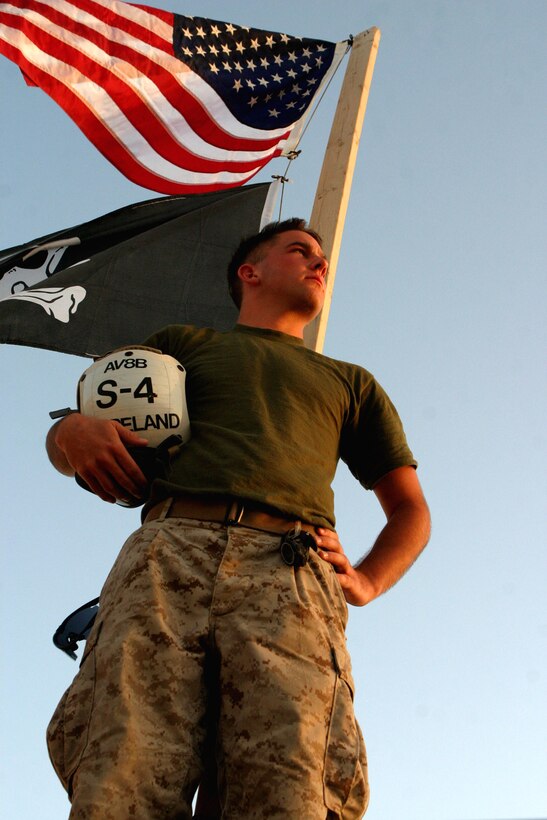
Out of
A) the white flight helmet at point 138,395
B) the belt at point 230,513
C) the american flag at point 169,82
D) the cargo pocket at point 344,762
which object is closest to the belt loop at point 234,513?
the belt at point 230,513

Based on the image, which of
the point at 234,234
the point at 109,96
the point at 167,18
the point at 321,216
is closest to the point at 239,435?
the point at 321,216

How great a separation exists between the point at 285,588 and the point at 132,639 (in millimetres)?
437

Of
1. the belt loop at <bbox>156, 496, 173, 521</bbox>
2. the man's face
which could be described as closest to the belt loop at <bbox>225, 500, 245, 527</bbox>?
the belt loop at <bbox>156, 496, 173, 521</bbox>

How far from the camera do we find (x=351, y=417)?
3.55 meters

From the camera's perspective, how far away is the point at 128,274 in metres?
6.30

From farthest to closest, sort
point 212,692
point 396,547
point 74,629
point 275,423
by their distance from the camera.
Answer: point 74,629 → point 396,547 → point 275,423 → point 212,692

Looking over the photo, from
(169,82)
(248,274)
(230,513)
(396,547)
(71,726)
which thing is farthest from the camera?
(169,82)

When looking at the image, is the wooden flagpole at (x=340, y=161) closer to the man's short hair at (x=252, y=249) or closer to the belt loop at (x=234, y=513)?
the man's short hair at (x=252, y=249)

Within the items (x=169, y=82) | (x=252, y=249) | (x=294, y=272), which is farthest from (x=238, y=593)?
(x=169, y=82)

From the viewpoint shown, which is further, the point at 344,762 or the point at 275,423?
the point at 275,423

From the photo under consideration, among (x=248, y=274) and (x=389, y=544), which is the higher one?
(x=248, y=274)

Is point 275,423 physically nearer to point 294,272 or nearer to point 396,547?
point 396,547

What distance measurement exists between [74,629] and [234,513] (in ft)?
3.74

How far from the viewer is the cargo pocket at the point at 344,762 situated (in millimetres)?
2555
